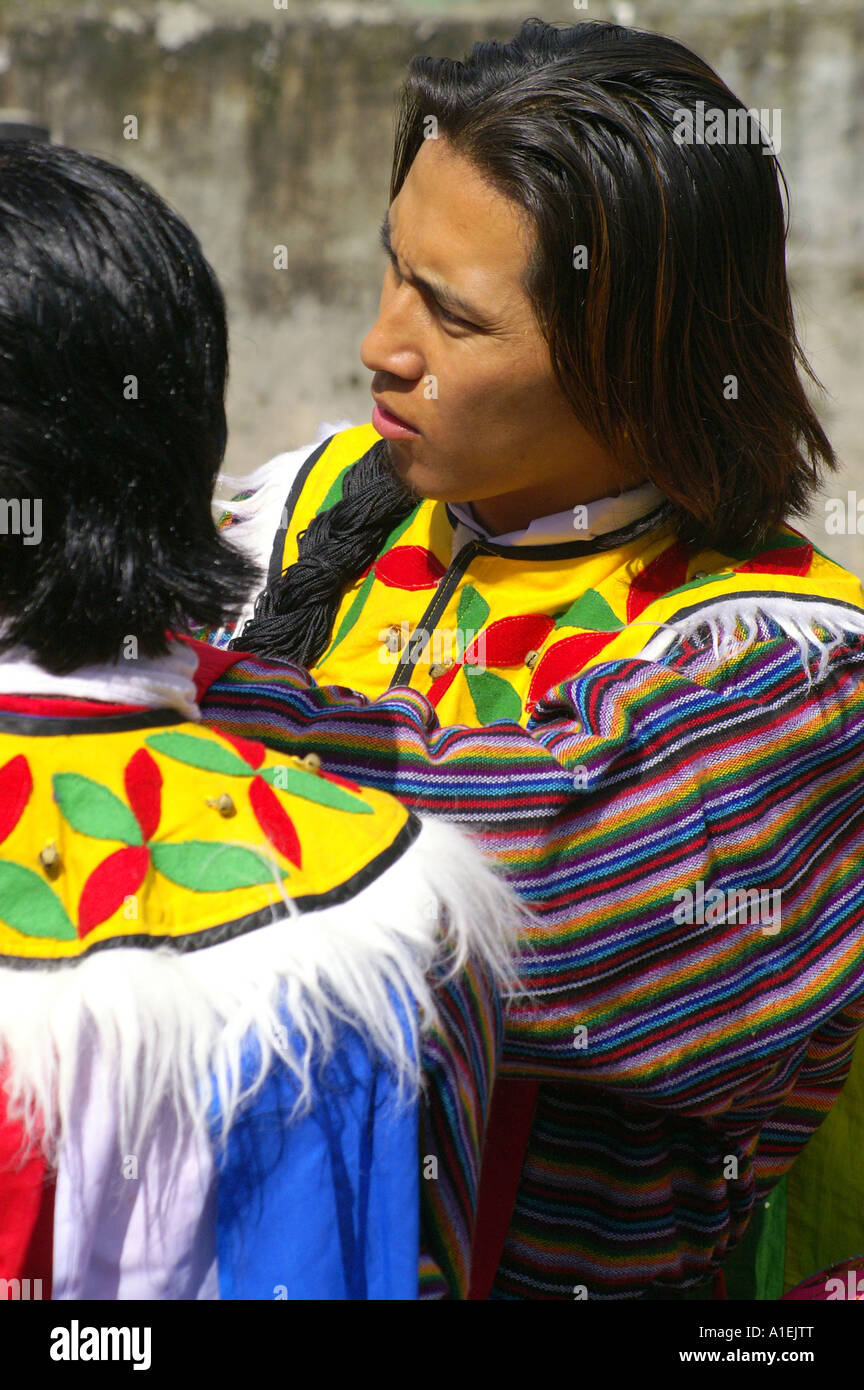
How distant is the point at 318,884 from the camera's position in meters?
1.12

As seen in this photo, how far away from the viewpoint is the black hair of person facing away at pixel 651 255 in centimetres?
165

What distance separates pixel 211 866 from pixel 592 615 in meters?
0.79

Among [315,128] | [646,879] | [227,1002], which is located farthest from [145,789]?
[315,128]

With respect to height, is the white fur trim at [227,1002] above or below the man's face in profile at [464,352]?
below

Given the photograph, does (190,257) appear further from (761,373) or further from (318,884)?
(761,373)

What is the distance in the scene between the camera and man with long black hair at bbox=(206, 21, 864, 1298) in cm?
143

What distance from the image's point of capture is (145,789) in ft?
3.64

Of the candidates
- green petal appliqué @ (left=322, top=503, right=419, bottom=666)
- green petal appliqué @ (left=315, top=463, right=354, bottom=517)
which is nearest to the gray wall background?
green petal appliqué @ (left=315, top=463, right=354, bottom=517)

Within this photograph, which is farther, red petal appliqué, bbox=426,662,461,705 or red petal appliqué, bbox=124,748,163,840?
red petal appliqué, bbox=426,662,461,705

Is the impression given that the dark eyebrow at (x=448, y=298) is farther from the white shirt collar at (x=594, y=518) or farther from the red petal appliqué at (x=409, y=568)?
the red petal appliqué at (x=409, y=568)

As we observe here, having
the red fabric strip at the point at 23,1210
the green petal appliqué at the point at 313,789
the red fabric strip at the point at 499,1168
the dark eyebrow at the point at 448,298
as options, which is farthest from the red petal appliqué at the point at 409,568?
the red fabric strip at the point at 23,1210

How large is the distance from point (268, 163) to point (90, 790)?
4972mm

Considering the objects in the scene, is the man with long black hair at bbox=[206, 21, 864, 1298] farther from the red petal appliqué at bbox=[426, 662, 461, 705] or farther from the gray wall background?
the gray wall background

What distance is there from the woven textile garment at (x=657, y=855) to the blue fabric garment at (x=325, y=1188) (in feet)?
0.32
